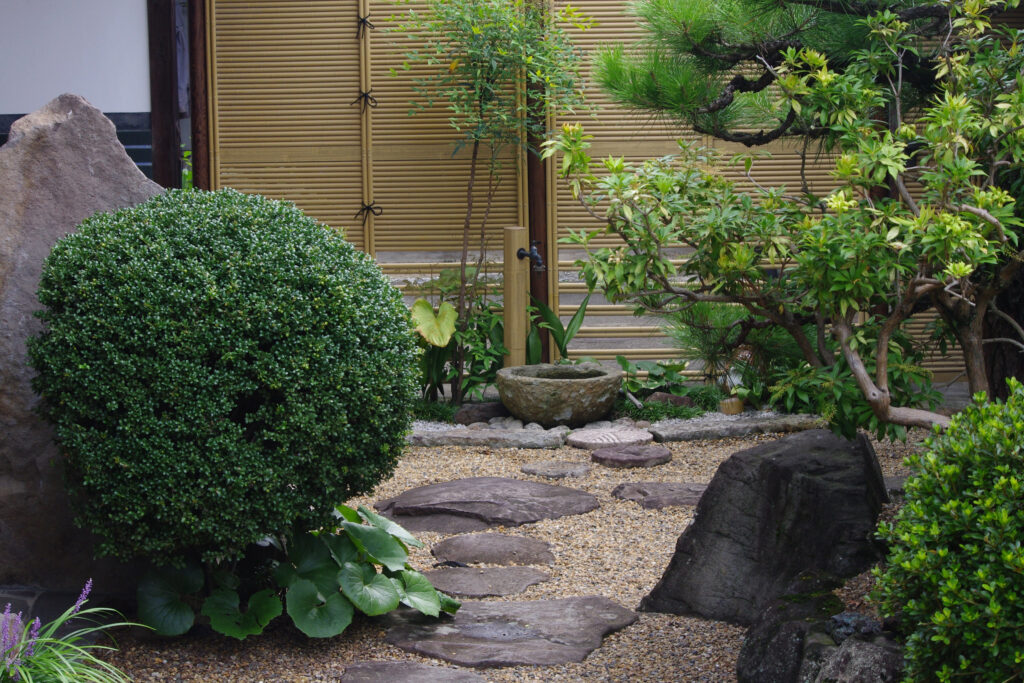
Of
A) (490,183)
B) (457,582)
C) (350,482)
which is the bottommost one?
(457,582)

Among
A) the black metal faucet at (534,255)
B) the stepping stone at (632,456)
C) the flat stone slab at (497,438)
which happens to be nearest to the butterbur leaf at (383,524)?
the stepping stone at (632,456)

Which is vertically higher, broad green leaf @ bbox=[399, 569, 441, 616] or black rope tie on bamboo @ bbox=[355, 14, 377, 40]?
black rope tie on bamboo @ bbox=[355, 14, 377, 40]

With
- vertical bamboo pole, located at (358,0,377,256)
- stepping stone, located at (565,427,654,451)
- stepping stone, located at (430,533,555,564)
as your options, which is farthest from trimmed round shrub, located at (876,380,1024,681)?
vertical bamboo pole, located at (358,0,377,256)

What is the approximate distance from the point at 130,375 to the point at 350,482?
2.33 feet

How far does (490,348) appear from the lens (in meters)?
6.92

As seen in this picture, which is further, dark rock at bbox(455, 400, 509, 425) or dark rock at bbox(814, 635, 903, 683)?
dark rock at bbox(455, 400, 509, 425)

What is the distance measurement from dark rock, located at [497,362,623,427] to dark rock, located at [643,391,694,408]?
432 mm

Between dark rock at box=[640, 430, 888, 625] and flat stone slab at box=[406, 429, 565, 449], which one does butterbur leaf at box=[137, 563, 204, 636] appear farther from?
flat stone slab at box=[406, 429, 565, 449]

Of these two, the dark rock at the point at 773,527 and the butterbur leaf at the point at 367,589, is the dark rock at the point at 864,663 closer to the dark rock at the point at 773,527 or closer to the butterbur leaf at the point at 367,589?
the dark rock at the point at 773,527

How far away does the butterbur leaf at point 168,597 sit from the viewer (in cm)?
284

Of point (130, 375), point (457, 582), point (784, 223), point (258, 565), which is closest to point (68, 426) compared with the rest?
point (130, 375)

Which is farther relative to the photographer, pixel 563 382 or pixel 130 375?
pixel 563 382

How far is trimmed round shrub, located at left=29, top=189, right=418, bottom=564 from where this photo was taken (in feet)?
8.72

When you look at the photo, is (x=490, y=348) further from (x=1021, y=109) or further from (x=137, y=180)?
(x=1021, y=109)
